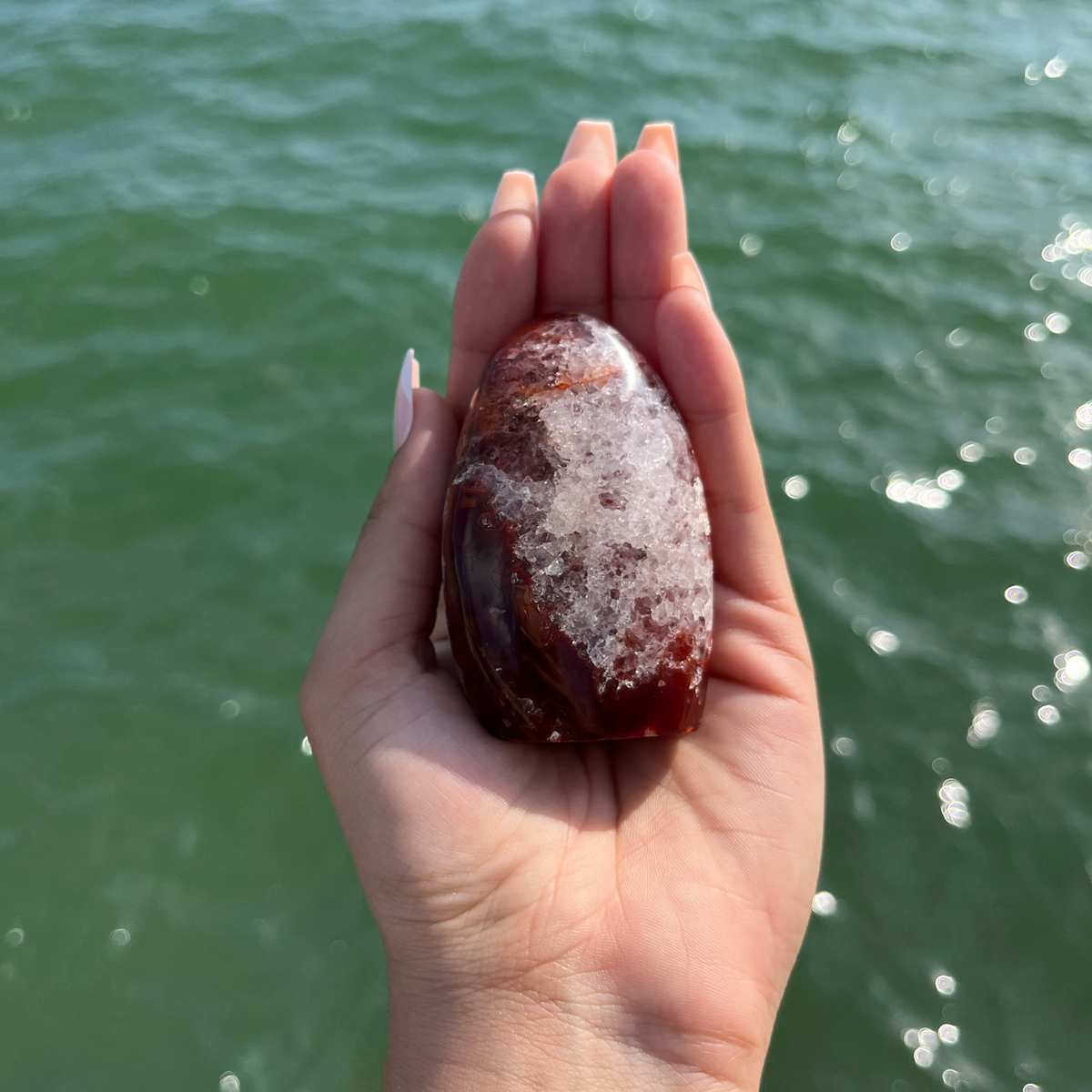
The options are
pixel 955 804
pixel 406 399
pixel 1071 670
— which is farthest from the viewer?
pixel 1071 670

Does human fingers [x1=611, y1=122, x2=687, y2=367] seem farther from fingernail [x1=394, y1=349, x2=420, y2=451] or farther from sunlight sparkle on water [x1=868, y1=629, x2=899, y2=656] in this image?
sunlight sparkle on water [x1=868, y1=629, x2=899, y2=656]

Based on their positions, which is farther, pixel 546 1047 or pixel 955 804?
pixel 955 804

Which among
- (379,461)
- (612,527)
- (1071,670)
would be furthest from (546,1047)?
(379,461)

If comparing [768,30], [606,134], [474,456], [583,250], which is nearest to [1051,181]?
[768,30]

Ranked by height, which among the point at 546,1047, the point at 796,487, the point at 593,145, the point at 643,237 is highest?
the point at 593,145

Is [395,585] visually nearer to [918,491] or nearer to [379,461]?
[379,461]

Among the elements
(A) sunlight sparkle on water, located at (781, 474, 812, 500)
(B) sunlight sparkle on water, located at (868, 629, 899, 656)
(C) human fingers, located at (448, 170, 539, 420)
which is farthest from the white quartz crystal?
(A) sunlight sparkle on water, located at (781, 474, 812, 500)
